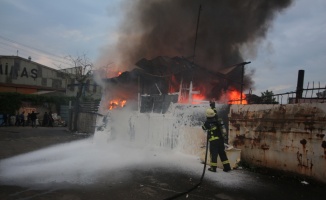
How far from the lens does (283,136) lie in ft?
23.1

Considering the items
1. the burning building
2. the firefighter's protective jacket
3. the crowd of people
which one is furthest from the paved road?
the crowd of people

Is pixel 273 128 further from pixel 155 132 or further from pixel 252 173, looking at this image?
pixel 155 132

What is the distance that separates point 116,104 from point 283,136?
10110 millimetres

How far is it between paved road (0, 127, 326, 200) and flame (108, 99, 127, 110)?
760cm

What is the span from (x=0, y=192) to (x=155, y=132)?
6909 mm

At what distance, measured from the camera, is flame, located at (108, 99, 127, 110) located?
1478 cm

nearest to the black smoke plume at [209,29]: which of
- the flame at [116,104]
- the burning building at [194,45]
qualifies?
→ the burning building at [194,45]

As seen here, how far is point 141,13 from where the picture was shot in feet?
54.9

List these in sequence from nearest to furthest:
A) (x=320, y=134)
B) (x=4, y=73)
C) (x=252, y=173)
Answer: (x=320, y=134) < (x=252, y=173) < (x=4, y=73)

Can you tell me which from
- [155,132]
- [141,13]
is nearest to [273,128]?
[155,132]

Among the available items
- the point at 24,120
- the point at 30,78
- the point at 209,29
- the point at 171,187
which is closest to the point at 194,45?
the point at 209,29

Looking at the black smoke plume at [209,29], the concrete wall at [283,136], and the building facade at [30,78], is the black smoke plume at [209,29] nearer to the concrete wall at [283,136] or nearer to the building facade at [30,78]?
the concrete wall at [283,136]

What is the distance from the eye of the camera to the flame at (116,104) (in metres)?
14.8

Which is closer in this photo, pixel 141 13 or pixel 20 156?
pixel 20 156
